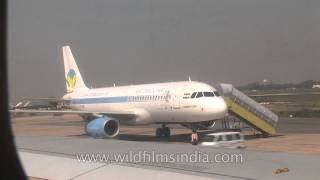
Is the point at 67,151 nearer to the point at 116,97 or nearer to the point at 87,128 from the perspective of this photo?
the point at 87,128

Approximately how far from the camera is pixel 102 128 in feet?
103

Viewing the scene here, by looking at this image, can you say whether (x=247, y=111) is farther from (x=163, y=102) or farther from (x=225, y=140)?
(x=225, y=140)


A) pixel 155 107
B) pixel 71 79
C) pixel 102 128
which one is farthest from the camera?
pixel 71 79

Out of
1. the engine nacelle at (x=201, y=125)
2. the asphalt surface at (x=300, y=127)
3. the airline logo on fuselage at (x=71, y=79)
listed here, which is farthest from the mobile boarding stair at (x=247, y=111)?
the airline logo on fuselage at (x=71, y=79)

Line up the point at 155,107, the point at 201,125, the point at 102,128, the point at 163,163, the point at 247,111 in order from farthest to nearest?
the point at 247,111 → the point at 155,107 → the point at 201,125 → the point at 102,128 → the point at 163,163

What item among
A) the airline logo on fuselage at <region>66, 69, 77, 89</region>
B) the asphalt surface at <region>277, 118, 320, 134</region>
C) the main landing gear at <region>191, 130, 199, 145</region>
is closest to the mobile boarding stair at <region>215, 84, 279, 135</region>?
the asphalt surface at <region>277, 118, 320, 134</region>

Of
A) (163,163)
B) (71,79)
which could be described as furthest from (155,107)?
(163,163)

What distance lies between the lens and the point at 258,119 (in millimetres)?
34844

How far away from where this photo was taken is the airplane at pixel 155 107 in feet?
101

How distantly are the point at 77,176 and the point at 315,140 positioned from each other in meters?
24.4

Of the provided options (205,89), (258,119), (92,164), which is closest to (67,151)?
(92,164)

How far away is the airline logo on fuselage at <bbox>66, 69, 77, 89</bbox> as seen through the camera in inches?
1838

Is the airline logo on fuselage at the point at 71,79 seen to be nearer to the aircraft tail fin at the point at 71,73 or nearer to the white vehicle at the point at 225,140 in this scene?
the aircraft tail fin at the point at 71,73

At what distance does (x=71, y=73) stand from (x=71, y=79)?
63cm
